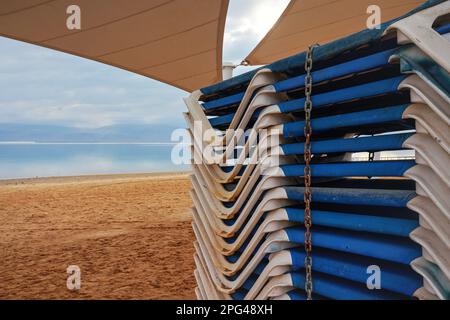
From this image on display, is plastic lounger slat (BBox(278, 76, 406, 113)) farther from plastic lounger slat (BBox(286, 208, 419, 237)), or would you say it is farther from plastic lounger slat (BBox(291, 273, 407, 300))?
plastic lounger slat (BBox(291, 273, 407, 300))

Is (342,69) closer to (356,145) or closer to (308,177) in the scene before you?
(356,145)

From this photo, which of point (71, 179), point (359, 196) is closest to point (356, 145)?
point (359, 196)

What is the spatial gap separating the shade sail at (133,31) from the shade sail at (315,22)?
164 centimetres

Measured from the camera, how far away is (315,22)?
8609mm

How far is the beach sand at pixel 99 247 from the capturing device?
4.87m

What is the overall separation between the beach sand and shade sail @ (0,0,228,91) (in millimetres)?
3993

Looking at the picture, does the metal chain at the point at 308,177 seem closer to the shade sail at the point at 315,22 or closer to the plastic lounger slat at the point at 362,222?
the plastic lounger slat at the point at 362,222

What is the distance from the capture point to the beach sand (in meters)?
4.87

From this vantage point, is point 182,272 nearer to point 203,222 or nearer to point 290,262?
point 203,222

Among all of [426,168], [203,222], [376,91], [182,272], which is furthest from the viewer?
[182,272]

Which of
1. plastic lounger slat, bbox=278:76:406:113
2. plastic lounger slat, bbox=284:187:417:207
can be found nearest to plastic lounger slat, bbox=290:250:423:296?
plastic lounger slat, bbox=284:187:417:207
